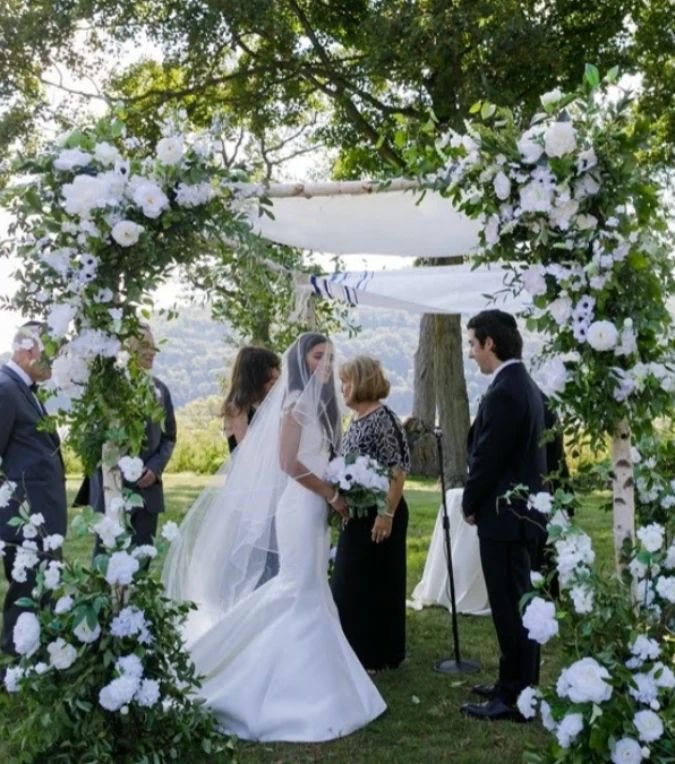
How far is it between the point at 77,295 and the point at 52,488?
181cm

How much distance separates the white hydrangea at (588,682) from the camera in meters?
3.31

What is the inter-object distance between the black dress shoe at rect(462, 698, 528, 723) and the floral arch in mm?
1447

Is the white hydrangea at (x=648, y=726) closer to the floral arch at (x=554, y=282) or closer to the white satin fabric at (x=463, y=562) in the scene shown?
the floral arch at (x=554, y=282)

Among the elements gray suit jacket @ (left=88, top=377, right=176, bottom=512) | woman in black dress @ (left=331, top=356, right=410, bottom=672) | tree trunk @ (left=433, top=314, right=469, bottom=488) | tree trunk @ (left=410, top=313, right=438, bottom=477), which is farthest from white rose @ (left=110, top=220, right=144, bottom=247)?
tree trunk @ (left=410, top=313, right=438, bottom=477)

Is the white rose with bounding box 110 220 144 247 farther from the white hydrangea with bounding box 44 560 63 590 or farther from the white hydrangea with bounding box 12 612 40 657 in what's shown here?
the white hydrangea with bounding box 12 612 40 657

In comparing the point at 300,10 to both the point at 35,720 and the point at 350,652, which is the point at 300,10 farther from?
the point at 35,720

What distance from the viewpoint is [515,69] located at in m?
12.5

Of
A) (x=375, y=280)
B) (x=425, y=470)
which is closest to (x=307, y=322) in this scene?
(x=375, y=280)

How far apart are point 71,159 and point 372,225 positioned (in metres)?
2.57

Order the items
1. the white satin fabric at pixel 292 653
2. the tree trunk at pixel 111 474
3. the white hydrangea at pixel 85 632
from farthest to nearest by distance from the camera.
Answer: the white satin fabric at pixel 292 653 < the tree trunk at pixel 111 474 < the white hydrangea at pixel 85 632

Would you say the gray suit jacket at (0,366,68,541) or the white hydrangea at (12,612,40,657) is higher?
the gray suit jacket at (0,366,68,541)

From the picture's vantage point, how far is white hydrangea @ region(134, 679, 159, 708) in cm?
396

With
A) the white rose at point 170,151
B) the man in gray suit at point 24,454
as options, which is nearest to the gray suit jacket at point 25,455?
the man in gray suit at point 24,454

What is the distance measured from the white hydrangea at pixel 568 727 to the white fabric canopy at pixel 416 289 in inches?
114
